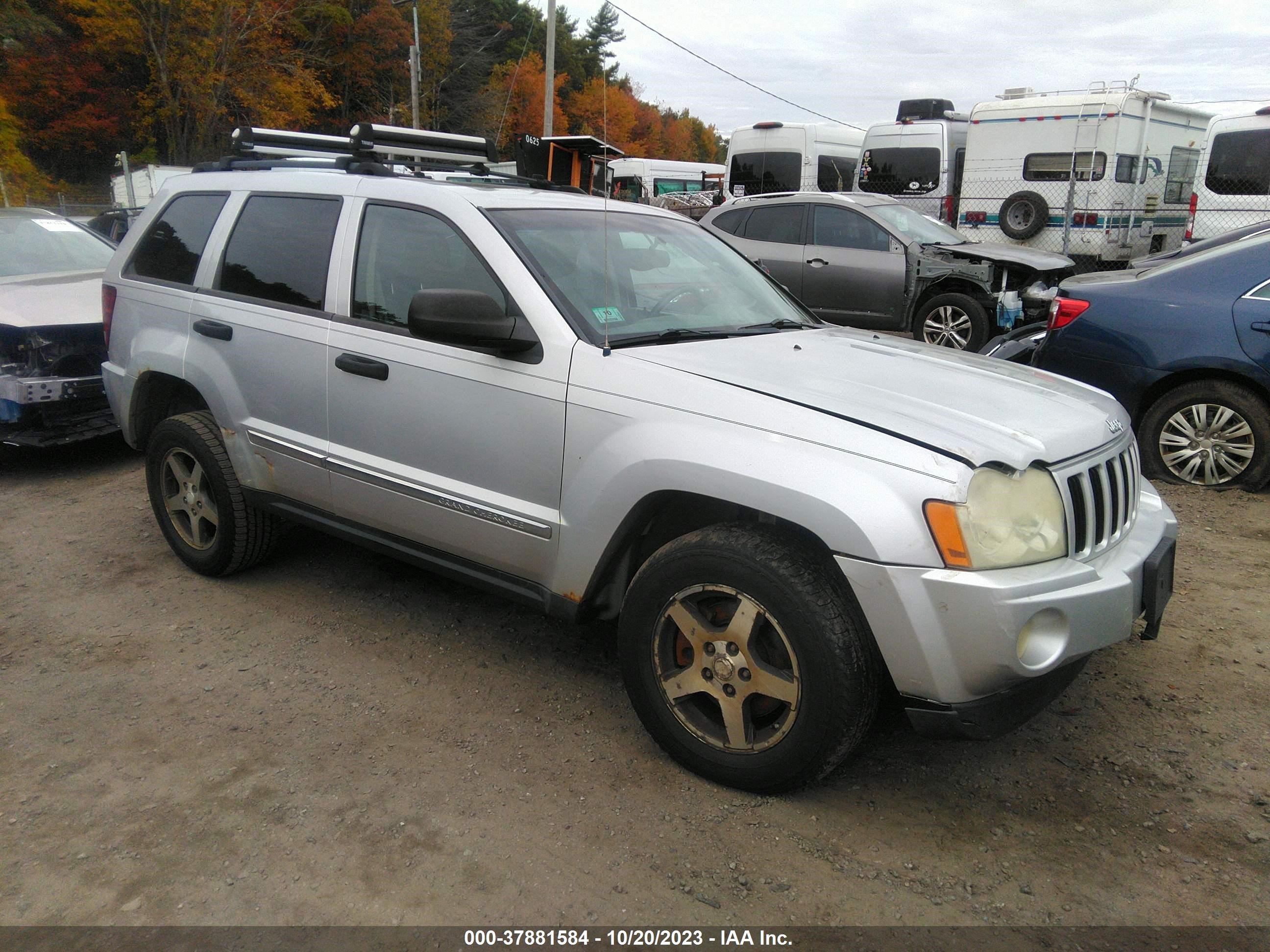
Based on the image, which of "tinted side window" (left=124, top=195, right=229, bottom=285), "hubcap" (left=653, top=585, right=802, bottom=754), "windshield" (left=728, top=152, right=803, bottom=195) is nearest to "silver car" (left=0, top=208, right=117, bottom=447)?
"tinted side window" (left=124, top=195, right=229, bottom=285)

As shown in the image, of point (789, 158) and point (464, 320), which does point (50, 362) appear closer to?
point (464, 320)

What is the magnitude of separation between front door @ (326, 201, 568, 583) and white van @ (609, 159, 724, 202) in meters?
22.2

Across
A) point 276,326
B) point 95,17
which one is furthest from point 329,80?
point 276,326

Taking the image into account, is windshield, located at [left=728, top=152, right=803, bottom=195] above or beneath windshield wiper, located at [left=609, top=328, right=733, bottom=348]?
above

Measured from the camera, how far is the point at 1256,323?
5.28 meters

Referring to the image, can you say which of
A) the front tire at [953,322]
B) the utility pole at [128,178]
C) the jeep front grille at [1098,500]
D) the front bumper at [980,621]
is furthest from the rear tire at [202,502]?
the utility pole at [128,178]

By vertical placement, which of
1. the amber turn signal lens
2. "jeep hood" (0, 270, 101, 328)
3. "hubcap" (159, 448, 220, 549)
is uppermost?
"jeep hood" (0, 270, 101, 328)

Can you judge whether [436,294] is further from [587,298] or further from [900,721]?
[900,721]

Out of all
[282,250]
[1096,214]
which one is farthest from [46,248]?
[1096,214]

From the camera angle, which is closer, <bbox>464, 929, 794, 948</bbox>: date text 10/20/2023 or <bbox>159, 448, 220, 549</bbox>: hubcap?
<bbox>464, 929, 794, 948</bbox>: date text 10/20/2023

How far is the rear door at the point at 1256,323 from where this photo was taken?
17.2 feet

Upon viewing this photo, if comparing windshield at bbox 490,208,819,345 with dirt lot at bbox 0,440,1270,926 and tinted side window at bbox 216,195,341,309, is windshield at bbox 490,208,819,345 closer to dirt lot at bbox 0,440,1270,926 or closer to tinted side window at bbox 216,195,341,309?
tinted side window at bbox 216,195,341,309

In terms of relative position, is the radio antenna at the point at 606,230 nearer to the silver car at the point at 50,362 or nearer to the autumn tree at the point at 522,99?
the silver car at the point at 50,362

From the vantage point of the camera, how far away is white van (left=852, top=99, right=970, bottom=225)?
599 inches
